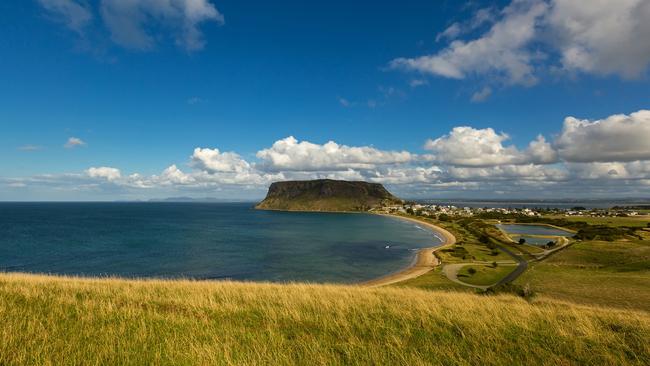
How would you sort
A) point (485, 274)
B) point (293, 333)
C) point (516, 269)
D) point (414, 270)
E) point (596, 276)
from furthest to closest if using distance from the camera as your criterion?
point (414, 270), point (516, 269), point (485, 274), point (596, 276), point (293, 333)

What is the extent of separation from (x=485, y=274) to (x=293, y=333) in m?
66.4

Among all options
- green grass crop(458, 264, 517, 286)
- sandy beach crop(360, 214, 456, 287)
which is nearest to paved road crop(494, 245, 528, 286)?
green grass crop(458, 264, 517, 286)

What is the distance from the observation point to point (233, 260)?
274ft

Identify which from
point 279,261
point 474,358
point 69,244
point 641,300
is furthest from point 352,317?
point 69,244

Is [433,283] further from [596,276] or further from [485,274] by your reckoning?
[596,276]

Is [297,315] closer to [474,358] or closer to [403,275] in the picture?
[474,358]

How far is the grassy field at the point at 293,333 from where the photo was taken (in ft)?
22.7

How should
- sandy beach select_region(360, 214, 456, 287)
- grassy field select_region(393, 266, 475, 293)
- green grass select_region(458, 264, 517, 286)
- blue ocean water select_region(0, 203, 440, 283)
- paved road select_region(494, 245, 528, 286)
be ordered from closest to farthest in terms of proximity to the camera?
grassy field select_region(393, 266, 475, 293) < green grass select_region(458, 264, 517, 286) < paved road select_region(494, 245, 528, 286) < sandy beach select_region(360, 214, 456, 287) < blue ocean water select_region(0, 203, 440, 283)

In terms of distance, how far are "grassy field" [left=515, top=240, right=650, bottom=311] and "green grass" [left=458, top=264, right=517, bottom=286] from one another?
13.0 ft

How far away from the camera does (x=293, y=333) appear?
8797 mm

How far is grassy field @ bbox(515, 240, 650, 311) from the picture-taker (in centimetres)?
3969

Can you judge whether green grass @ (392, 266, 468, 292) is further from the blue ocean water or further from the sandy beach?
the blue ocean water

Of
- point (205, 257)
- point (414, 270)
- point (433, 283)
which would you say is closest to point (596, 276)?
point (433, 283)

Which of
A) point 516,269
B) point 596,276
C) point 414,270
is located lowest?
point 414,270
